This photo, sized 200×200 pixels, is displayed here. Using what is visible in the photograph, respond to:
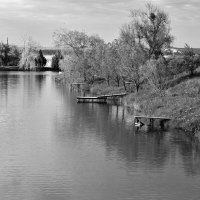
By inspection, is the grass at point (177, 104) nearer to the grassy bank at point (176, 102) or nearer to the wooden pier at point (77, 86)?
the grassy bank at point (176, 102)

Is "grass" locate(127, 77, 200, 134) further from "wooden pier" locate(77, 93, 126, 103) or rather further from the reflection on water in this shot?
"wooden pier" locate(77, 93, 126, 103)

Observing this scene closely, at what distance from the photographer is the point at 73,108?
5338 cm

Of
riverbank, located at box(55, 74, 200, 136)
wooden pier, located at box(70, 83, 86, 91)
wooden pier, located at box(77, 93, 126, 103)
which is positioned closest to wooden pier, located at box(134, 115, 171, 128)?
riverbank, located at box(55, 74, 200, 136)

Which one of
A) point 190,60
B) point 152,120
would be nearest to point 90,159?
point 152,120

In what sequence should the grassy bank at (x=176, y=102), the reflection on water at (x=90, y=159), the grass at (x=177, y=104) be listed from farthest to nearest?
the grassy bank at (x=176, y=102)
the grass at (x=177, y=104)
the reflection on water at (x=90, y=159)

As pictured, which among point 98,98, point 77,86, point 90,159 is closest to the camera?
point 90,159

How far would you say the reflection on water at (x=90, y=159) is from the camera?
80.1 ft

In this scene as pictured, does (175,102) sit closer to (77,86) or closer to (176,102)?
(176,102)

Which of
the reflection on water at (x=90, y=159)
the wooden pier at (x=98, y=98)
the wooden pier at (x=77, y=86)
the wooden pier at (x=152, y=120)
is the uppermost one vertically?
the wooden pier at (x=77, y=86)

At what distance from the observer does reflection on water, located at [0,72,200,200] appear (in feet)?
80.1

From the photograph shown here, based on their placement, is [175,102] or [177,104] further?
[175,102]

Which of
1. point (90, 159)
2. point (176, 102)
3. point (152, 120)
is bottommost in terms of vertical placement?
point (90, 159)

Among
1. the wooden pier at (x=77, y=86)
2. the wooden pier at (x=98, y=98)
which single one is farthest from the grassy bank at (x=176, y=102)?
the wooden pier at (x=77, y=86)

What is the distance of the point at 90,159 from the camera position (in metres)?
30.2
